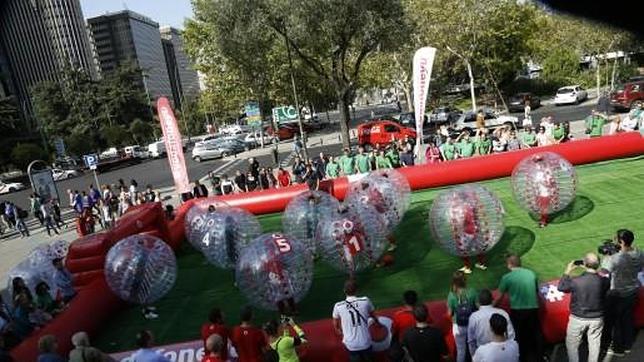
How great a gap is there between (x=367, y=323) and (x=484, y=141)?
13.4 meters

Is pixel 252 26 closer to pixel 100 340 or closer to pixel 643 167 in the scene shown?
pixel 643 167

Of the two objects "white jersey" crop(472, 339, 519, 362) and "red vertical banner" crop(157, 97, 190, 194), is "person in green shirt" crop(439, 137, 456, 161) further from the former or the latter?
"white jersey" crop(472, 339, 519, 362)

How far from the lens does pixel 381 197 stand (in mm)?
11938

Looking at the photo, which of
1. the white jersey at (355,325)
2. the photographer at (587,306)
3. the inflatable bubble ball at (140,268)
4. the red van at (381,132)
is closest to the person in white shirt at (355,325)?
the white jersey at (355,325)

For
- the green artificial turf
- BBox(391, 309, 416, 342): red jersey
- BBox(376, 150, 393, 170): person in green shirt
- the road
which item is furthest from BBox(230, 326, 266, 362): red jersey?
the road

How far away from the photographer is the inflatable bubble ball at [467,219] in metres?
9.81

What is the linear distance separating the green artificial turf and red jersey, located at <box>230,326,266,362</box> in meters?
3.11

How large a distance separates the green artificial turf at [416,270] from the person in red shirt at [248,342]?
10.2 ft

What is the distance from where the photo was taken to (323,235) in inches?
388

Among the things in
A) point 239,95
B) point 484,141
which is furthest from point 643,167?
point 239,95

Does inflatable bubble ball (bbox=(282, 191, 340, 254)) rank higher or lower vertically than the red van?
higher

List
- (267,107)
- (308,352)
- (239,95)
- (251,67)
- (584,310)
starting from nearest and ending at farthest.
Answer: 1. (584,310)
2. (308,352)
3. (251,67)
4. (239,95)
5. (267,107)

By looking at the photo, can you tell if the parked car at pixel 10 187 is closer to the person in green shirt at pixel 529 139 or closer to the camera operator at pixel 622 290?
the person in green shirt at pixel 529 139

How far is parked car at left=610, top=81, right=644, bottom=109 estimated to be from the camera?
31.9m
